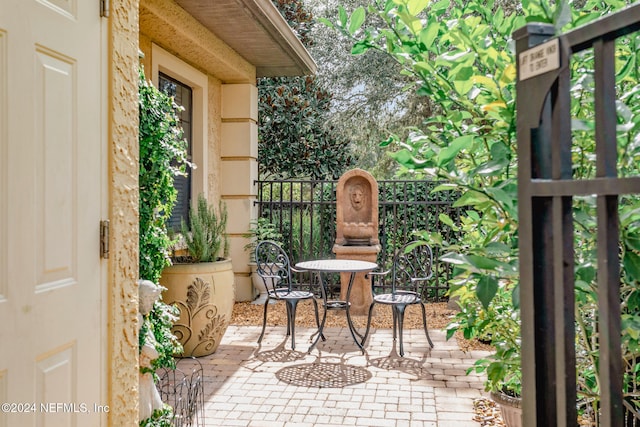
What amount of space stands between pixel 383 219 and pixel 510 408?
5068mm

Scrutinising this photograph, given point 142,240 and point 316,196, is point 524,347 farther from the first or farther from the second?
point 316,196

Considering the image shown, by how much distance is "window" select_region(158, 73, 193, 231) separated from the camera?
6109mm

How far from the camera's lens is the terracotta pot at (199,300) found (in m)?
4.72

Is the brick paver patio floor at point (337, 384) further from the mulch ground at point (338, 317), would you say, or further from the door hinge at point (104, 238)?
the door hinge at point (104, 238)

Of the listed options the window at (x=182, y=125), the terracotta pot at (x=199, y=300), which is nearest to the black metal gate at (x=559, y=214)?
the terracotta pot at (x=199, y=300)

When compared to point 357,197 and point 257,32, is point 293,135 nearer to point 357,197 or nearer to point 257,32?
point 357,197

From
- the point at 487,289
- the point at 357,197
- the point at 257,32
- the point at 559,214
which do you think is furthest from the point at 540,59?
the point at 357,197

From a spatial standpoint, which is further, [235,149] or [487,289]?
[235,149]

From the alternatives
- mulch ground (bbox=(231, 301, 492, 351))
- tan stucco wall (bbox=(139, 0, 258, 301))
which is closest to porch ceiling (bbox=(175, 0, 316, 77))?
tan stucco wall (bbox=(139, 0, 258, 301))

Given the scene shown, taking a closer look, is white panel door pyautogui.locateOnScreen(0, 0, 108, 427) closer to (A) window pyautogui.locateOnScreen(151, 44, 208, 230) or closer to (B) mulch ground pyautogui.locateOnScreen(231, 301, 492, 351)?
(A) window pyautogui.locateOnScreen(151, 44, 208, 230)

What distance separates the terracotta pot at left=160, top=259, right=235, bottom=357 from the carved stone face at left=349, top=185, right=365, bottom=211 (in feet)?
9.55

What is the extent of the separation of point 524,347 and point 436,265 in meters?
6.76

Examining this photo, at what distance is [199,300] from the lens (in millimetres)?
4746

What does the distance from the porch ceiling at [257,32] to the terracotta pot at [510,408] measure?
404 centimetres
